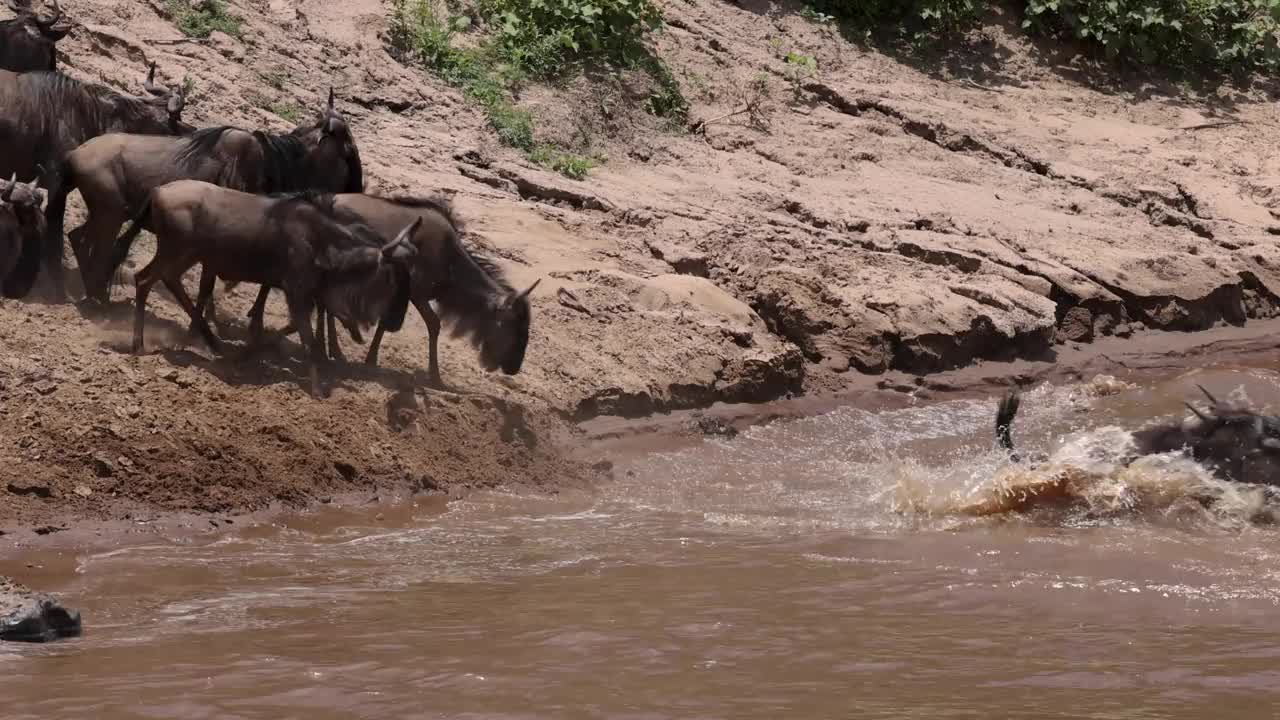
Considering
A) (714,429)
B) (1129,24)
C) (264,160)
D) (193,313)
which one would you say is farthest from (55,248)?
(1129,24)

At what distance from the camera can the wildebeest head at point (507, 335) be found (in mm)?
9523

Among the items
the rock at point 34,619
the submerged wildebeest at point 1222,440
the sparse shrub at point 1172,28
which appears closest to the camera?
the rock at point 34,619

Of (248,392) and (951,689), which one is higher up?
(951,689)

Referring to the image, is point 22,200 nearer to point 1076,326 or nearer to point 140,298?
point 140,298

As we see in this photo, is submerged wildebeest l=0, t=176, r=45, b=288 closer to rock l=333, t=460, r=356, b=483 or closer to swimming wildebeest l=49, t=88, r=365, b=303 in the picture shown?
swimming wildebeest l=49, t=88, r=365, b=303

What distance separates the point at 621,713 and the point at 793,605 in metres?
1.49

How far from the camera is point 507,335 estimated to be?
9562 mm

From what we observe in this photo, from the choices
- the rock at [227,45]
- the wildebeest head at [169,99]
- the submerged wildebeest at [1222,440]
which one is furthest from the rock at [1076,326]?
the rock at [227,45]

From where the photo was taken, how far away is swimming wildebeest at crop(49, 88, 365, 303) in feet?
30.7

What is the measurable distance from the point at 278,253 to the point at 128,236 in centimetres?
83

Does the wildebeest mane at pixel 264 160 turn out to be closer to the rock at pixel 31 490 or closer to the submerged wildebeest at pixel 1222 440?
the rock at pixel 31 490

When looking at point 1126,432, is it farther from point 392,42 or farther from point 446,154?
point 392,42

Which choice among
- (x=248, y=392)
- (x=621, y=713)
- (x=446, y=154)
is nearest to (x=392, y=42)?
(x=446, y=154)

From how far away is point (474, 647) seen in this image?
18.5 feet
